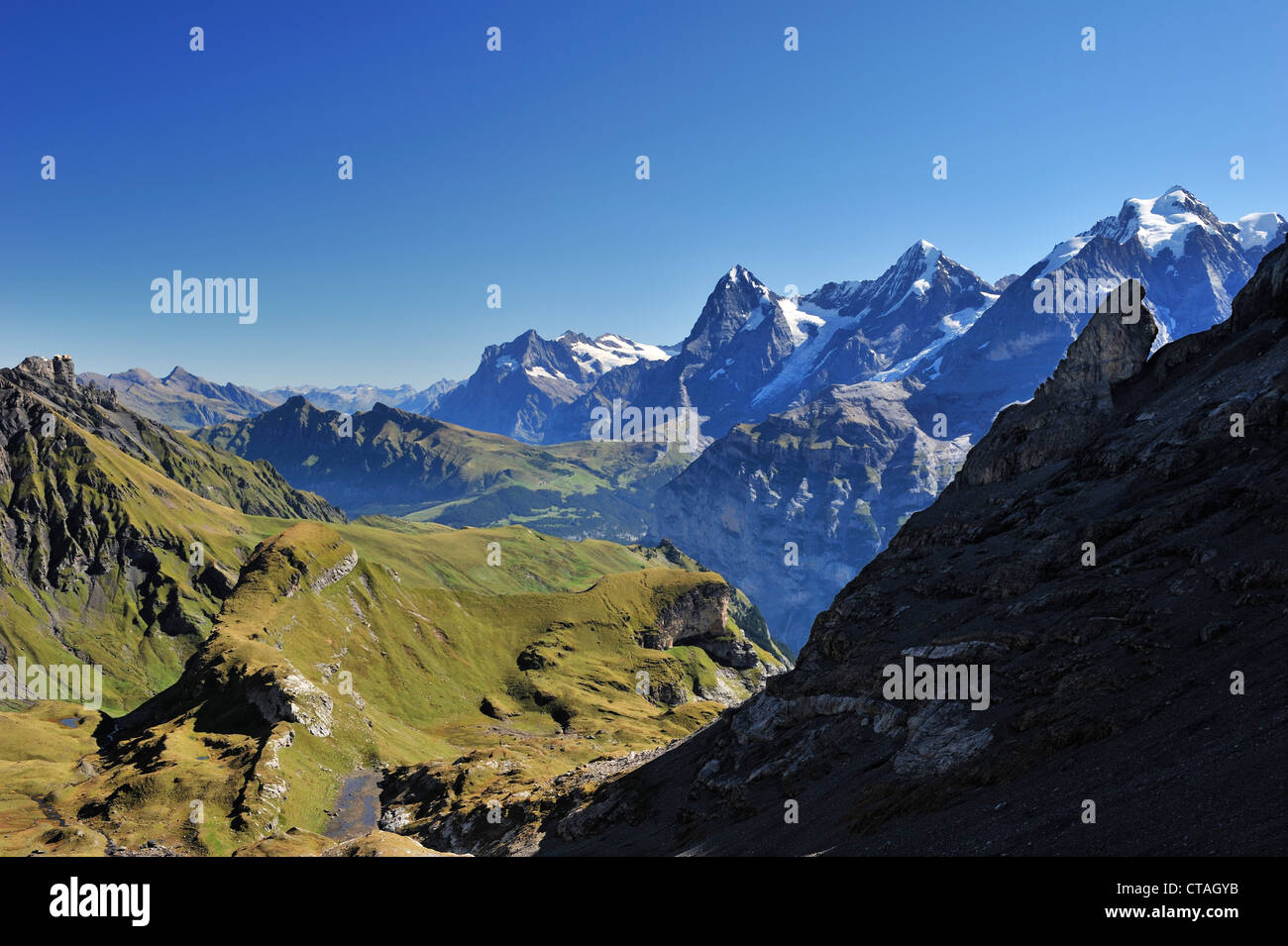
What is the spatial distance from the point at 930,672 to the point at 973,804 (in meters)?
24.8

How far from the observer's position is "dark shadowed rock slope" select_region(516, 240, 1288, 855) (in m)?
43.4

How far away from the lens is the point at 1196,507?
73812 millimetres

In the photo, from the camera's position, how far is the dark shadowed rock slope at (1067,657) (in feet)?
142

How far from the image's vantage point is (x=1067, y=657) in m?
64.4
